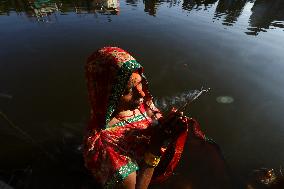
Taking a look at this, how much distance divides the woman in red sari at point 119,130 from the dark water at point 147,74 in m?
1.98

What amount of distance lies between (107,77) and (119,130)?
33.1 inches

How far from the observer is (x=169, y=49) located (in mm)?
10922

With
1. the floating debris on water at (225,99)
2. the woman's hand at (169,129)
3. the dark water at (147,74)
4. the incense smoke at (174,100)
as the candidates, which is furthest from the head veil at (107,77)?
the floating debris on water at (225,99)

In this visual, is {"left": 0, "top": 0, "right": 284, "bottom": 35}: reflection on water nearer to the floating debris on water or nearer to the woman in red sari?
the floating debris on water

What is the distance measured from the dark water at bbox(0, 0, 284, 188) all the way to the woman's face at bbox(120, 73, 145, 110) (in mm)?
2326

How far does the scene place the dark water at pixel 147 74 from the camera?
5480 millimetres

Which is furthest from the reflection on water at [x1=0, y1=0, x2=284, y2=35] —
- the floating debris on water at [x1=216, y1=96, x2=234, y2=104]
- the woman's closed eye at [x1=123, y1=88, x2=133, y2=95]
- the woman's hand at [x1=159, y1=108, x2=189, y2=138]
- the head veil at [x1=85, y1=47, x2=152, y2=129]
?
the woman's hand at [x1=159, y1=108, x2=189, y2=138]

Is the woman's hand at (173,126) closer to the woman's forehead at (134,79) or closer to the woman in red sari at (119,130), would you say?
the woman in red sari at (119,130)

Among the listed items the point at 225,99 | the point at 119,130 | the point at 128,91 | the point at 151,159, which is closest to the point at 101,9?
the point at 225,99

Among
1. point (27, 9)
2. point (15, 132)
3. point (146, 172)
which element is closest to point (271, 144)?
point (146, 172)

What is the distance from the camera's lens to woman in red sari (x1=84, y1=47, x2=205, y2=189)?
2531 millimetres

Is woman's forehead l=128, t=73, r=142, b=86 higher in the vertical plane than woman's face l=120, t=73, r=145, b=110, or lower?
higher

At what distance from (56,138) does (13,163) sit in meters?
1.10

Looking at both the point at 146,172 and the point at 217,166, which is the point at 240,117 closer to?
the point at 217,166
